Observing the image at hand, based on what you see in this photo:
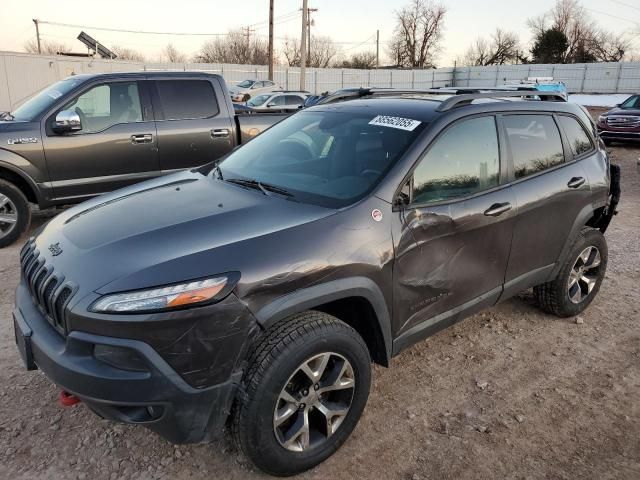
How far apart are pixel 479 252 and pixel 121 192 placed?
224cm

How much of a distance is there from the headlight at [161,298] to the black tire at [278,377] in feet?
1.12

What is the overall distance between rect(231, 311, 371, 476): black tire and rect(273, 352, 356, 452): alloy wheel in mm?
31

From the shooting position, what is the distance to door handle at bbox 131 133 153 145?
609cm

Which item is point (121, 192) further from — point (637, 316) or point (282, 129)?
point (637, 316)

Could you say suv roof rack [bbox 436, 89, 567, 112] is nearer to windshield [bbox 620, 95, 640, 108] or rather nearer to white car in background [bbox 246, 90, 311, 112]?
windshield [bbox 620, 95, 640, 108]

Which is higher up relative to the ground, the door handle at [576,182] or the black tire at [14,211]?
the door handle at [576,182]

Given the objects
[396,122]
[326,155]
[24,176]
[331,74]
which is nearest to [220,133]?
[24,176]

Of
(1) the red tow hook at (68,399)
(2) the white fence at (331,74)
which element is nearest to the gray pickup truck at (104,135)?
(1) the red tow hook at (68,399)

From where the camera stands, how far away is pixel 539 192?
137 inches

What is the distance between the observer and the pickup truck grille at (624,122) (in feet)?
45.3

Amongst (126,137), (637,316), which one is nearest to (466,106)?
(637,316)

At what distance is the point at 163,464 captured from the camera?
100 inches

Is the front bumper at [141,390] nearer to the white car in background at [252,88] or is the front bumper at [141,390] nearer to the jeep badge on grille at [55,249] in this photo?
the jeep badge on grille at [55,249]

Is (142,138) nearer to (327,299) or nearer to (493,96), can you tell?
(493,96)
